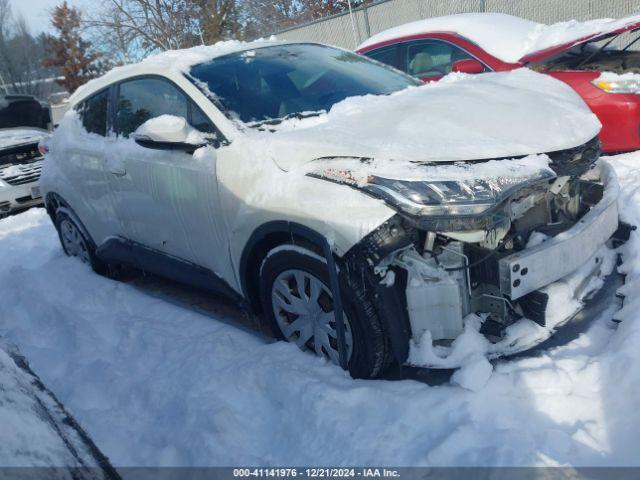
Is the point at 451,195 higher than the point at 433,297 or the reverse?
higher

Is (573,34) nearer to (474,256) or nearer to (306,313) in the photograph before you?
(474,256)

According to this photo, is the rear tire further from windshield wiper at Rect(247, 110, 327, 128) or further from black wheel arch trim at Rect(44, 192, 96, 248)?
windshield wiper at Rect(247, 110, 327, 128)

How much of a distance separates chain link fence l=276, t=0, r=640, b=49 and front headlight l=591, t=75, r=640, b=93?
4.25 metres

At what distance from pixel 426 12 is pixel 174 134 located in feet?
37.7

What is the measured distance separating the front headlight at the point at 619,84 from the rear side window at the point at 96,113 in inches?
167

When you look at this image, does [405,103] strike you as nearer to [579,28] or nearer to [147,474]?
[147,474]

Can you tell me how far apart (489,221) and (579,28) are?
13.2 ft

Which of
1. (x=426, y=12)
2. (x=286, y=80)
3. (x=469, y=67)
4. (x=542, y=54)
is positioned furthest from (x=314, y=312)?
(x=426, y=12)

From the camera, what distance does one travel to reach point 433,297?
2.40m

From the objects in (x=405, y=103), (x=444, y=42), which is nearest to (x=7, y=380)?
(x=405, y=103)

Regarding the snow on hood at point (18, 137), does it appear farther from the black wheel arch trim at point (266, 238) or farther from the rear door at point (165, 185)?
the black wheel arch trim at point (266, 238)

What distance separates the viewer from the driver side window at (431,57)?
596cm

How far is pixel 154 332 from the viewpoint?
353 cm

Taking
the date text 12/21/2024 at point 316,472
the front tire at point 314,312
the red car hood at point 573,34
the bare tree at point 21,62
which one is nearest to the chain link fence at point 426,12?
the red car hood at point 573,34
